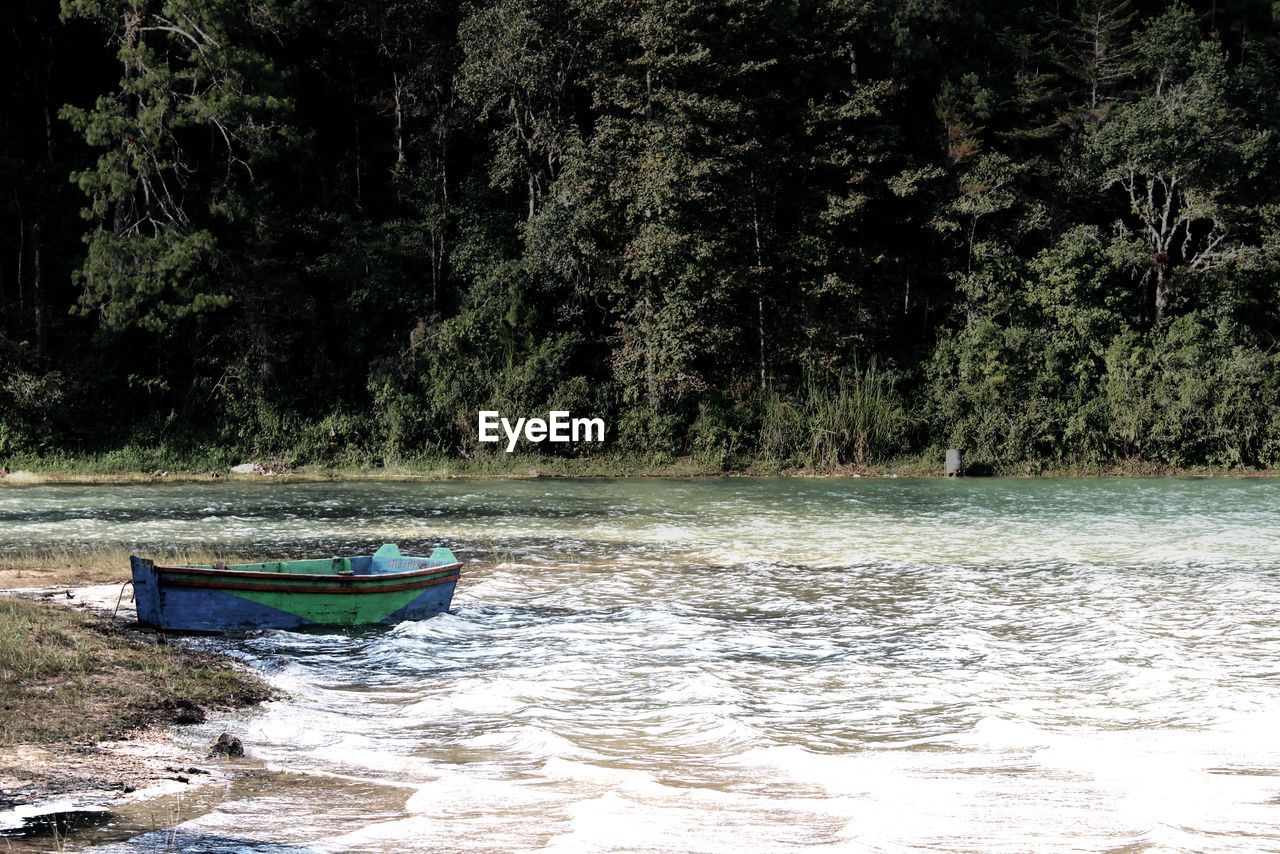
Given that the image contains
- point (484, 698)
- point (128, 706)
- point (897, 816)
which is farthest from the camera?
point (484, 698)

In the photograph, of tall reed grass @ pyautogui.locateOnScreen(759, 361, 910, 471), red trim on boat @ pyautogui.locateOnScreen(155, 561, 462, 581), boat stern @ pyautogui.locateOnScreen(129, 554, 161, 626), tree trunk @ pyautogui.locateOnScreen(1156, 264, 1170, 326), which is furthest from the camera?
tree trunk @ pyautogui.locateOnScreen(1156, 264, 1170, 326)

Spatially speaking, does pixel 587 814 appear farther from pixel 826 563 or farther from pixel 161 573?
pixel 826 563

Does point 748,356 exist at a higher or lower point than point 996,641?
higher

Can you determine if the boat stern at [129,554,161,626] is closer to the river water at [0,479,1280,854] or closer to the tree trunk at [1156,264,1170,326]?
the river water at [0,479,1280,854]

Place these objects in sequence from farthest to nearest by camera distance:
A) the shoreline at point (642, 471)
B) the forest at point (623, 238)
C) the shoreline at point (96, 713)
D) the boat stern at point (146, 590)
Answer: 1. the forest at point (623, 238)
2. the shoreline at point (642, 471)
3. the boat stern at point (146, 590)
4. the shoreline at point (96, 713)

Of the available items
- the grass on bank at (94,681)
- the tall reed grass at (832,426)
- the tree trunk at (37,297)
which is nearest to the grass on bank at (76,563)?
the grass on bank at (94,681)

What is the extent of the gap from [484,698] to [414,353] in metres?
26.8

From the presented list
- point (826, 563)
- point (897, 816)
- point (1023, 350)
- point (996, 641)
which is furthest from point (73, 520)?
point (1023, 350)

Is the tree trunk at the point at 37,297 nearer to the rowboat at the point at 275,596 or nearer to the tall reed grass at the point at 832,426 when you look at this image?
the tall reed grass at the point at 832,426

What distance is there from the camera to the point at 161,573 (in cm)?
1183

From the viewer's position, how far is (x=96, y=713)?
8570 mm

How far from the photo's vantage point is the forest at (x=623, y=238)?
109ft

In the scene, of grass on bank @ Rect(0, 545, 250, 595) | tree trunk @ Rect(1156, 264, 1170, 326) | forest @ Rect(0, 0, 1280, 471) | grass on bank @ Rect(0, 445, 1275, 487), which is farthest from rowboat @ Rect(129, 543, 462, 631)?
tree trunk @ Rect(1156, 264, 1170, 326)

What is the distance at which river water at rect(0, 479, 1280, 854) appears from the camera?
6.99m
